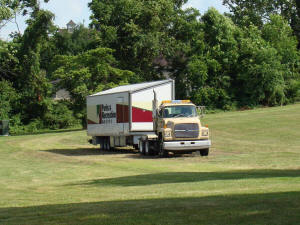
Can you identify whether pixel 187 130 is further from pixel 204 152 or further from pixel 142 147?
pixel 142 147

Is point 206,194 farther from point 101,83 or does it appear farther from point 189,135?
point 101,83

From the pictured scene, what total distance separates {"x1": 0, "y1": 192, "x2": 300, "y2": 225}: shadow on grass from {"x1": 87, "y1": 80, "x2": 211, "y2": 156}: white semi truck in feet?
56.0

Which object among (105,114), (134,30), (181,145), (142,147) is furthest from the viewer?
(134,30)

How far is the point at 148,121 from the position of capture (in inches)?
1305

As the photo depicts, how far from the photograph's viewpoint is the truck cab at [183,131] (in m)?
28.7

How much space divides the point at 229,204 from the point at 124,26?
208 feet

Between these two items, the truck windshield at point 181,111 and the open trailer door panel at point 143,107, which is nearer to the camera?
the truck windshield at point 181,111

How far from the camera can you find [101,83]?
65000 millimetres

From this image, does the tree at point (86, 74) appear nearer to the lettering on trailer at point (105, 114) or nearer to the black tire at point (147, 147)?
the lettering on trailer at point (105, 114)

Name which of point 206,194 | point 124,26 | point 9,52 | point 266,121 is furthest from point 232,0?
point 206,194

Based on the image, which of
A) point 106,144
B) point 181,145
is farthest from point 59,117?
point 181,145

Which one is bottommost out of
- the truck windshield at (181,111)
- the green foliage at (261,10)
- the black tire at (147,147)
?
the black tire at (147,147)

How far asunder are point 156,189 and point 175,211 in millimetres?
5047

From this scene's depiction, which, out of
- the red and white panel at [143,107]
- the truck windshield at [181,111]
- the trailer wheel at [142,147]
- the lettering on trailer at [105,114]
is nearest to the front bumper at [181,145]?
the truck windshield at [181,111]
